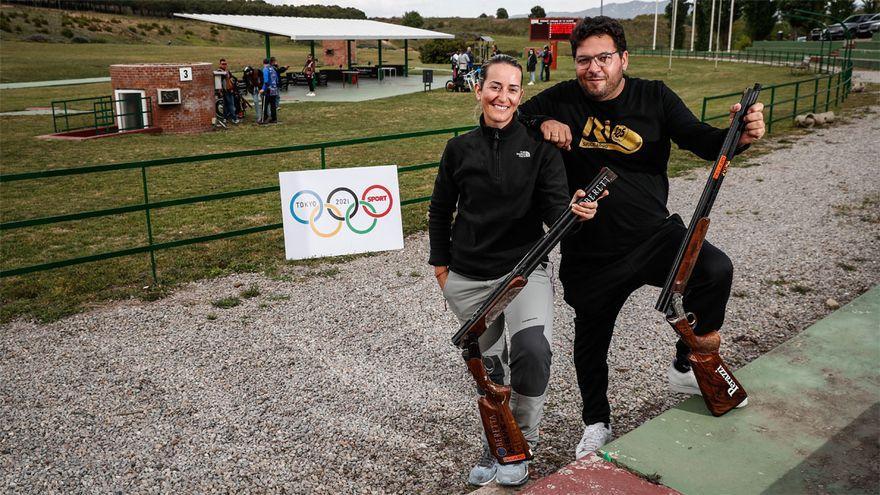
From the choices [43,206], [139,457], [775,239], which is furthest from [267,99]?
[139,457]

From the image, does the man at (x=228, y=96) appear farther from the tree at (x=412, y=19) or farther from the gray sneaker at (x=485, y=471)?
the tree at (x=412, y=19)

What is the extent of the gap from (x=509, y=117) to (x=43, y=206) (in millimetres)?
10713

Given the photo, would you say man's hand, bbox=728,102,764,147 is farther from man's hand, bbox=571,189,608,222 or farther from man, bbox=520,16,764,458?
man's hand, bbox=571,189,608,222

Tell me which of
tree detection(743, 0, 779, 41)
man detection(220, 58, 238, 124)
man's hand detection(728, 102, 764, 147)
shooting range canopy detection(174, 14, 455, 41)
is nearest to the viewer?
man's hand detection(728, 102, 764, 147)

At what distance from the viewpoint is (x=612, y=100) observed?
11.9 feet

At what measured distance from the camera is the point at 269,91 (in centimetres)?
2205

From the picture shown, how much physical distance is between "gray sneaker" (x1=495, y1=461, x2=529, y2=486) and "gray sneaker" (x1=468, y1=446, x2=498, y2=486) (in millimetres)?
167

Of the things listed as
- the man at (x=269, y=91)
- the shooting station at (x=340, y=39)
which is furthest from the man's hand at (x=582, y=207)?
the shooting station at (x=340, y=39)

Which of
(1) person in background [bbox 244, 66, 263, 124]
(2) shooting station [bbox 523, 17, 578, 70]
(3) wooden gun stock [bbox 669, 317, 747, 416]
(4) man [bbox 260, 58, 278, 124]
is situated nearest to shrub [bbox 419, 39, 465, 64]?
(2) shooting station [bbox 523, 17, 578, 70]

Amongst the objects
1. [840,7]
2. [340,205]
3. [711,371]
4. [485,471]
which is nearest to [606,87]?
[711,371]

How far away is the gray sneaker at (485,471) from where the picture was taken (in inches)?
150

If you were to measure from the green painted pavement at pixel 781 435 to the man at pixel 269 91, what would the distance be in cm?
1909

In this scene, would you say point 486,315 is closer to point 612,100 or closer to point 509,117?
point 509,117

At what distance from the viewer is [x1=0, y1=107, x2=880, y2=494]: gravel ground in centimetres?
422
